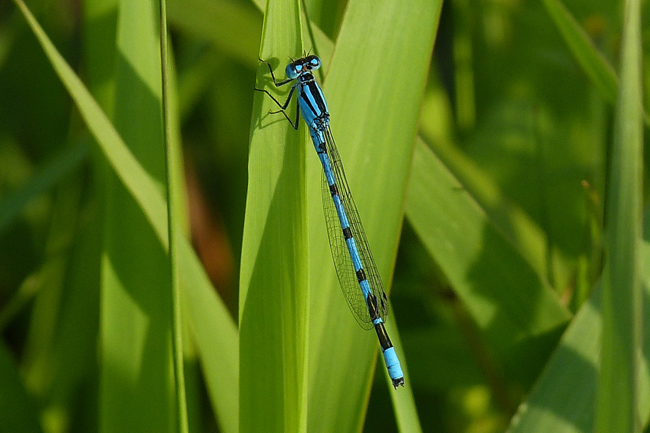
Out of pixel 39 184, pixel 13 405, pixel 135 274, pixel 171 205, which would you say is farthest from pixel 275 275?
pixel 39 184

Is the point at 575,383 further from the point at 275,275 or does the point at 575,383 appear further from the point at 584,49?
the point at 584,49

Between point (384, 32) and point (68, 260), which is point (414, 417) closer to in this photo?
point (384, 32)

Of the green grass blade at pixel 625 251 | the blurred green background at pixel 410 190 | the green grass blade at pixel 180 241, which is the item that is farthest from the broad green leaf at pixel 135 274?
the green grass blade at pixel 625 251

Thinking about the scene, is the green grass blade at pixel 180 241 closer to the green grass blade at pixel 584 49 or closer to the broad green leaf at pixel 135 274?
the broad green leaf at pixel 135 274

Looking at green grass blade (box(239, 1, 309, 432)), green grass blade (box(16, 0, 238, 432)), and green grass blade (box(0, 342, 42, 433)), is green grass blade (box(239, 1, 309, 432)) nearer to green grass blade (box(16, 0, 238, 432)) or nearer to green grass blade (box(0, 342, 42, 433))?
green grass blade (box(16, 0, 238, 432))

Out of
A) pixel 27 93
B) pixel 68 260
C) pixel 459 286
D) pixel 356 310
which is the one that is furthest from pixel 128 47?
pixel 27 93
